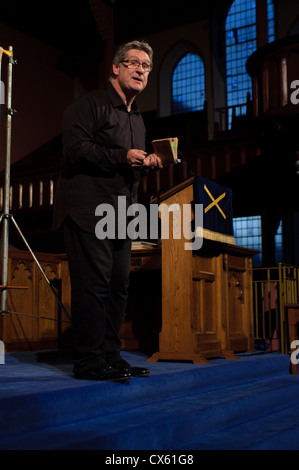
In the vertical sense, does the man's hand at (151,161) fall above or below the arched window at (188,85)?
below

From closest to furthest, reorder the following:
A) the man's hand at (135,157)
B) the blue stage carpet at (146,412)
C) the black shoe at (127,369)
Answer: the blue stage carpet at (146,412) → the man's hand at (135,157) → the black shoe at (127,369)

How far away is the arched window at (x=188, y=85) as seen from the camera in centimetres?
1388

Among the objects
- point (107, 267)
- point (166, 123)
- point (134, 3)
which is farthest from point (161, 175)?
point (107, 267)

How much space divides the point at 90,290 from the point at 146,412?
573 mm

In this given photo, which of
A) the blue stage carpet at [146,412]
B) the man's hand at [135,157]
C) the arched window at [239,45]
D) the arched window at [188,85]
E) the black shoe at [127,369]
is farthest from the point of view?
the arched window at [188,85]

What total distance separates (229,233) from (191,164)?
596 centimetres

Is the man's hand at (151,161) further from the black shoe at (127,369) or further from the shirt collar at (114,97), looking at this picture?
the black shoe at (127,369)

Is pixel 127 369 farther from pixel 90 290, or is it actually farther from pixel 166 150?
pixel 166 150

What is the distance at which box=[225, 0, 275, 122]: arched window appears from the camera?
1323 cm

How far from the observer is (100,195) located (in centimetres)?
257

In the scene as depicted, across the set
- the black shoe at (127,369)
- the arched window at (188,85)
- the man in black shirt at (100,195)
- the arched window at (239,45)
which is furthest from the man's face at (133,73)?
the arched window at (188,85)

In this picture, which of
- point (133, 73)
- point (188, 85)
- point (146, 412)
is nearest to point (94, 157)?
point (133, 73)

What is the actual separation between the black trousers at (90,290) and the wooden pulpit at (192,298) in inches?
51.3

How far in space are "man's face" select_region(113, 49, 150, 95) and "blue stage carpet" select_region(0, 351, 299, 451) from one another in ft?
4.44
